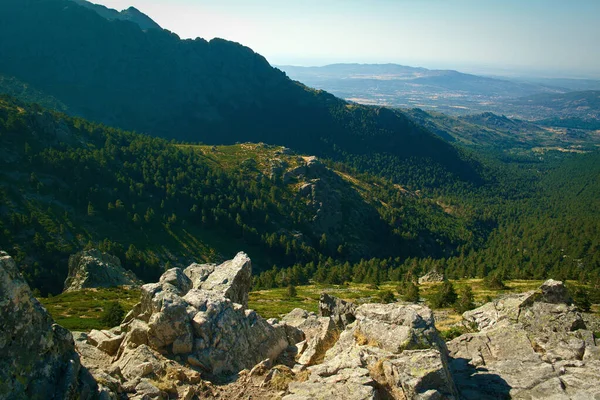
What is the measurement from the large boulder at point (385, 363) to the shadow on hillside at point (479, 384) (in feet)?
6.78

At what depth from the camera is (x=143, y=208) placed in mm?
145250

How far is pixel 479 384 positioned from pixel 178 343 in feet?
69.3

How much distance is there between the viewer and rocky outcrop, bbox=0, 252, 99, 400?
54.6ft

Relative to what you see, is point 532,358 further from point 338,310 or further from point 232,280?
point 232,280

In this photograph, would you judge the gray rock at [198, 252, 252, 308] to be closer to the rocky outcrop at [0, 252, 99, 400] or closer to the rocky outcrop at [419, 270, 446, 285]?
→ the rocky outcrop at [0, 252, 99, 400]

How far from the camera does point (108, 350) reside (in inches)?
1110

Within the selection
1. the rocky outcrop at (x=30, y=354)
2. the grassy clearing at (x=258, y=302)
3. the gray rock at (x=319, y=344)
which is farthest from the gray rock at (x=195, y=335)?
the grassy clearing at (x=258, y=302)

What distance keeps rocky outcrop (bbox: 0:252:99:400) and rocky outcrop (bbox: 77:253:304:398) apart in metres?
3.36

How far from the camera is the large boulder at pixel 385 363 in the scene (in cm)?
2061

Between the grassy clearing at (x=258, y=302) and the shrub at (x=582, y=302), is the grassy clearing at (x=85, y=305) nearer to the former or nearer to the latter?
the grassy clearing at (x=258, y=302)

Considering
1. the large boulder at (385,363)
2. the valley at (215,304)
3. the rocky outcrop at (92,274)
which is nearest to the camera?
the large boulder at (385,363)

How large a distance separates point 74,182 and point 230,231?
204 ft

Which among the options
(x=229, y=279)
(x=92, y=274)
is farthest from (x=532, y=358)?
(x=92, y=274)

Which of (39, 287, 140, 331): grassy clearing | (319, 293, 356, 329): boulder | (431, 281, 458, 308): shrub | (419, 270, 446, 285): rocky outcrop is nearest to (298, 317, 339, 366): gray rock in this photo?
(319, 293, 356, 329): boulder
